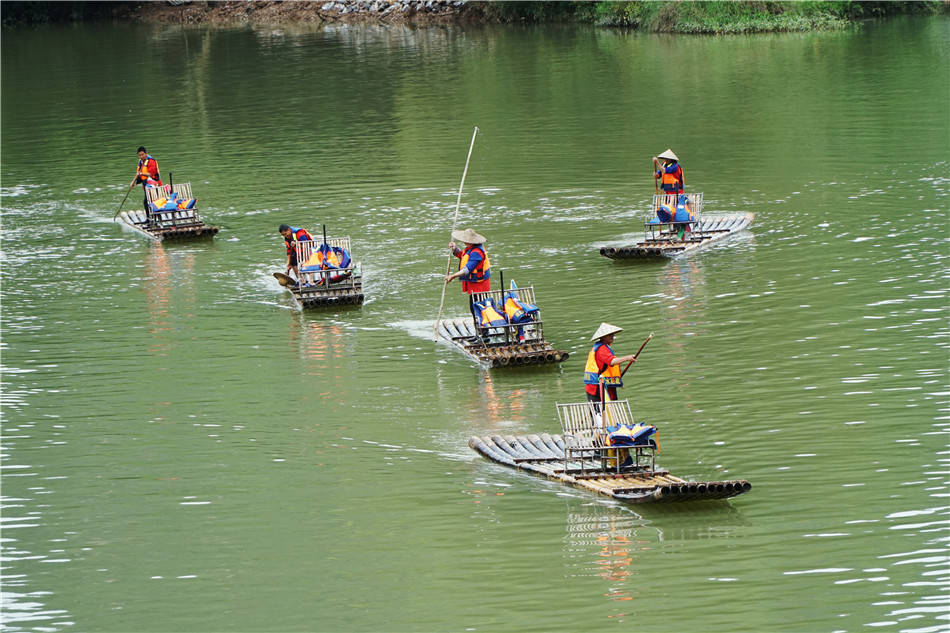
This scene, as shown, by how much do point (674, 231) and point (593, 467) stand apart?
44.7ft

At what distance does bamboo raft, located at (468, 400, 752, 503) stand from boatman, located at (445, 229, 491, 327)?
15.7ft

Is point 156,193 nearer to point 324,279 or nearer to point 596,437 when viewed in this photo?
point 324,279

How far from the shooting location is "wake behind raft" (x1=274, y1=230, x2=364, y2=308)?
2697 centimetres

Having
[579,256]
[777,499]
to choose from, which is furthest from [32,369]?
[777,499]

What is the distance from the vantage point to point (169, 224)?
35125 mm

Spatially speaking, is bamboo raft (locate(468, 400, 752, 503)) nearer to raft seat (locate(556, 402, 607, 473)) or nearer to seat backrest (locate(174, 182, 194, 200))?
raft seat (locate(556, 402, 607, 473))

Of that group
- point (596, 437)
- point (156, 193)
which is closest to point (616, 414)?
point (596, 437)

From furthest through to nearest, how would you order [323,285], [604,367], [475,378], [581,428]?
[323,285]
[475,378]
[581,428]
[604,367]

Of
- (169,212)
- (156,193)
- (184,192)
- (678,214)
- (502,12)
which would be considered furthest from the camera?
(502,12)

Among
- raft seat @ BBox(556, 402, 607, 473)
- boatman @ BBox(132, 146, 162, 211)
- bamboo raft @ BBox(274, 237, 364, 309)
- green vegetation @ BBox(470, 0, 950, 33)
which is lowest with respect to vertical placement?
raft seat @ BBox(556, 402, 607, 473)

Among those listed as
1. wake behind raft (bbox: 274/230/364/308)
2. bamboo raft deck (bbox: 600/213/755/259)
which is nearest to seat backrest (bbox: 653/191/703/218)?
bamboo raft deck (bbox: 600/213/755/259)

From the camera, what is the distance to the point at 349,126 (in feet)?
159

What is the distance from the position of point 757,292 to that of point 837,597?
1233 centimetres

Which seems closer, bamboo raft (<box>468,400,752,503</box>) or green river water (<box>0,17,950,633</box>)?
green river water (<box>0,17,950,633</box>)
